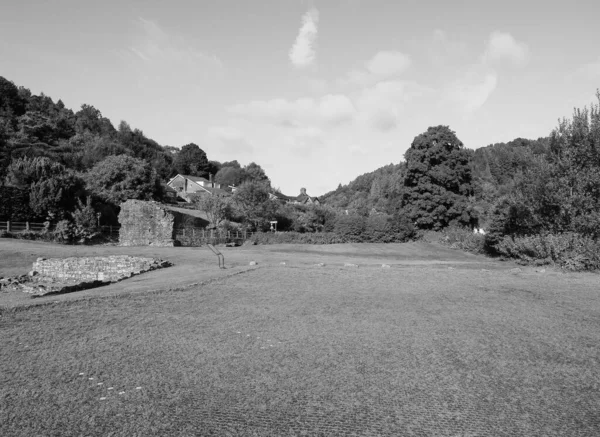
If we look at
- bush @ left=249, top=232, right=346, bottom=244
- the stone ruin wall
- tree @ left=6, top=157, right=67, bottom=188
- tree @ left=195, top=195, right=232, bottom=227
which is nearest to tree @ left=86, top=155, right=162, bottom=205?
tree @ left=6, top=157, right=67, bottom=188

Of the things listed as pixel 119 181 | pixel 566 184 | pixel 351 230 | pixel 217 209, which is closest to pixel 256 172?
pixel 119 181

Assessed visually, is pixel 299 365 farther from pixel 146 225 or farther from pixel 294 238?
pixel 294 238

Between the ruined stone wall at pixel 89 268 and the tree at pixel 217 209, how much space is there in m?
23.7

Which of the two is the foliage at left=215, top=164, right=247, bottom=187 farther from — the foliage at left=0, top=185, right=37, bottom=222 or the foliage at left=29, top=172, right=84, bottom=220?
the foliage at left=0, top=185, right=37, bottom=222

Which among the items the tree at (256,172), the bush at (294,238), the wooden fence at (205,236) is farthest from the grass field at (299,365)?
the tree at (256,172)

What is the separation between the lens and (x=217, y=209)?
155 ft

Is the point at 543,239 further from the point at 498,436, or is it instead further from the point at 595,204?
the point at 498,436

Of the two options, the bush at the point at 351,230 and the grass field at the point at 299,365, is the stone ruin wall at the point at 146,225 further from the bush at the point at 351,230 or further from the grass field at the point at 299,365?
the grass field at the point at 299,365

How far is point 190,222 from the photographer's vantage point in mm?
46781

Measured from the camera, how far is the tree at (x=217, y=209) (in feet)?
155

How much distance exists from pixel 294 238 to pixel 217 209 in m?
10.3

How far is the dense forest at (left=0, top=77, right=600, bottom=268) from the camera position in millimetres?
21620

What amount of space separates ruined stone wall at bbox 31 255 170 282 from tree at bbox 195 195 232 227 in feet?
77.9

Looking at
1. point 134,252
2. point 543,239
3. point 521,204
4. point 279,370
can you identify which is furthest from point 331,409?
point 134,252
